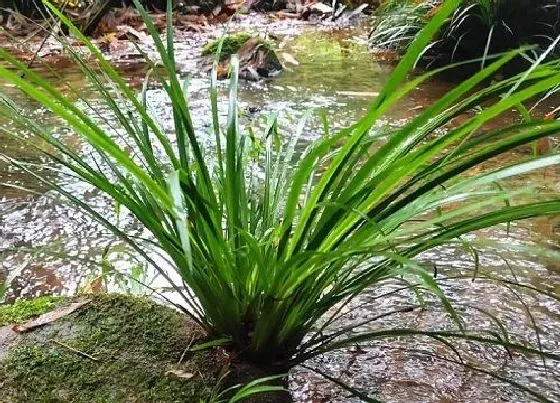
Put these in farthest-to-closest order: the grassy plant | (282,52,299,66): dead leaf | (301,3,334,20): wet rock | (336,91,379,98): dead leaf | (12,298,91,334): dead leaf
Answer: (301,3,334,20): wet rock → (282,52,299,66): dead leaf → the grassy plant → (336,91,379,98): dead leaf → (12,298,91,334): dead leaf

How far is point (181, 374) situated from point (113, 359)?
3.8 inches

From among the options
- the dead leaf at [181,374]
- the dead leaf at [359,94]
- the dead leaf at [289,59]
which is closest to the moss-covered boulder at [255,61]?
the dead leaf at [289,59]

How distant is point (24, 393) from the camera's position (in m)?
0.80

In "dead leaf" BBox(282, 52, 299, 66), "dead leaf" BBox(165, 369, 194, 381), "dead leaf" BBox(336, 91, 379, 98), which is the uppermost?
"dead leaf" BBox(165, 369, 194, 381)

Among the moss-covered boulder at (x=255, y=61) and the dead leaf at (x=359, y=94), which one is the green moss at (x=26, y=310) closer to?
the dead leaf at (x=359, y=94)

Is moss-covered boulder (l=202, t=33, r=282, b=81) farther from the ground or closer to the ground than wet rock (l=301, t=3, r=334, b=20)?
farther from the ground

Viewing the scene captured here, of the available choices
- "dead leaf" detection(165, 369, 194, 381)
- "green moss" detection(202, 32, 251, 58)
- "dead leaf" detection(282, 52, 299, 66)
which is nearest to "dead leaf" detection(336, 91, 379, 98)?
"dead leaf" detection(282, 52, 299, 66)

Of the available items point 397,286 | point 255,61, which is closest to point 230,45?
point 255,61

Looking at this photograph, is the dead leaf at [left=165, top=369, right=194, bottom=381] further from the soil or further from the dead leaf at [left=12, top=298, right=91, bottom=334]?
the dead leaf at [left=12, top=298, right=91, bottom=334]

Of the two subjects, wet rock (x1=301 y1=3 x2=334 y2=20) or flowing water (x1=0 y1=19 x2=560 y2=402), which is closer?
flowing water (x1=0 y1=19 x2=560 y2=402)

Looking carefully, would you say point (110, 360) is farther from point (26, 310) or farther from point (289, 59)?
point (289, 59)

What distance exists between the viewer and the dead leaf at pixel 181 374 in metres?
0.85

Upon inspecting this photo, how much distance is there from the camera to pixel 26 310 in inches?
40.4

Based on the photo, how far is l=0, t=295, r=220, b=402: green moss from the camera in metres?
0.81
